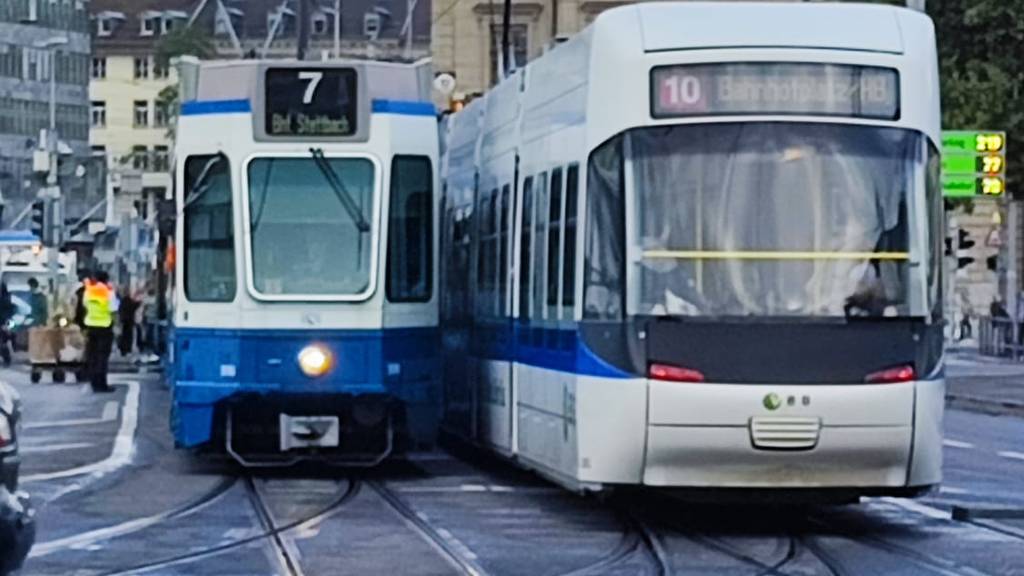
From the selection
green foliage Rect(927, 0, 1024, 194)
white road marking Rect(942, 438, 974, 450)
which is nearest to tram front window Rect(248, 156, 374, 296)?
white road marking Rect(942, 438, 974, 450)

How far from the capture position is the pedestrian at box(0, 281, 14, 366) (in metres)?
51.0

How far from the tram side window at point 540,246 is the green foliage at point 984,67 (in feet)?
101

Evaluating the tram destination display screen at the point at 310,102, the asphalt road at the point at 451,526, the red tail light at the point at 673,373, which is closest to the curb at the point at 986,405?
the asphalt road at the point at 451,526

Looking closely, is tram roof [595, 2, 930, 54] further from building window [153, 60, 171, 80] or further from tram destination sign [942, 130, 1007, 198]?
building window [153, 60, 171, 80]

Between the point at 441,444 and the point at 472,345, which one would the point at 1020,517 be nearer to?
the point at 472,345

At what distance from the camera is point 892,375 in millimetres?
17141

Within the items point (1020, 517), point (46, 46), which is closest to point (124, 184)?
point (46, 46)

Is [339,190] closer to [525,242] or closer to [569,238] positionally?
[525,242]

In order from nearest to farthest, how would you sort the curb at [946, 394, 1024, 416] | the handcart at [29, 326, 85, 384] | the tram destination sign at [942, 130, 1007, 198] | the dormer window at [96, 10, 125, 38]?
the curb at [946, 394, 1024, 416]
the handcart at [29, 326, 85, 384]
the tram destination sign at [942, 130, 1007, 198]
the dormer window at [96, 10, 125, 38]

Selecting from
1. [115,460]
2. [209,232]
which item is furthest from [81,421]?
[209,232]

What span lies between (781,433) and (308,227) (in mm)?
5825

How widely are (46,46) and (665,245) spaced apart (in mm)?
96962

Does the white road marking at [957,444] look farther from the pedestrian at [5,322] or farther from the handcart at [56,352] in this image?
the pedestrian at [5,322]

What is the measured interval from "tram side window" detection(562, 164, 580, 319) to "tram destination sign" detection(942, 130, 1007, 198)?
80.7 ft
